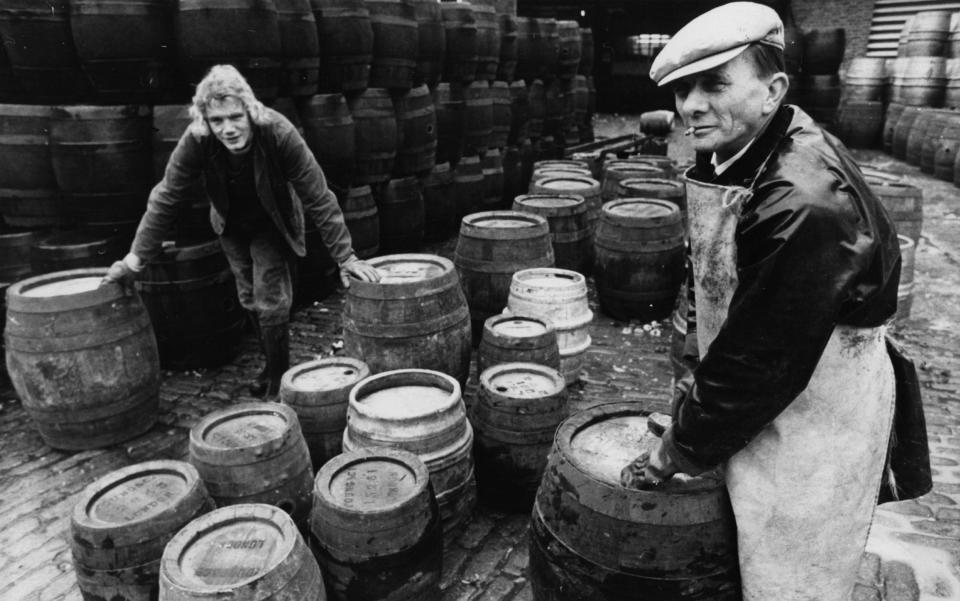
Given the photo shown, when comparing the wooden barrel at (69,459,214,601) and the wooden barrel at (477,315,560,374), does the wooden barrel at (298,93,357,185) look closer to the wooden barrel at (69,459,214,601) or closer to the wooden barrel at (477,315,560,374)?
the wooden barrel at (477,315,560,374)

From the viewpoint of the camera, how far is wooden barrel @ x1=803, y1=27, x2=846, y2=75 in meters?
16.2

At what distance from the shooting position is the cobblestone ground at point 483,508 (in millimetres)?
3088

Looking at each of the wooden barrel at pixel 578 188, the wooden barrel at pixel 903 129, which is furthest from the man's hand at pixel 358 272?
the wooden barrel at pixel 903 129

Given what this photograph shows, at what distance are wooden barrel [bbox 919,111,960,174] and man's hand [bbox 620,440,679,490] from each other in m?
12.9

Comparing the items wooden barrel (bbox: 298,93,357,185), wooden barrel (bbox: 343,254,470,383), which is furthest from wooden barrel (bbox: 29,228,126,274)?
wooden barrel (bbox: 343,254,470,383)

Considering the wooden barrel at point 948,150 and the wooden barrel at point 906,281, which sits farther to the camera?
the wooden barrel at point 948,150

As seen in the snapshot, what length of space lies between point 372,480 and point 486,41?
7337mm

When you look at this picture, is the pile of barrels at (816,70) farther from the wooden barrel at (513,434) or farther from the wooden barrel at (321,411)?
the wooden barrel at (321,411)

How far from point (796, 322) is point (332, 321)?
5.14 m

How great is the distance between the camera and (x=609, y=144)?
39.8 feet

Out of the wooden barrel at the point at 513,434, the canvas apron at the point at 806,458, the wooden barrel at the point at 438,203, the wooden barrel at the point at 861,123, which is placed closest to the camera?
the canvas apron at the point at 806,458

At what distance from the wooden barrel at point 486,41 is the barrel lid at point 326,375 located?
239 inches

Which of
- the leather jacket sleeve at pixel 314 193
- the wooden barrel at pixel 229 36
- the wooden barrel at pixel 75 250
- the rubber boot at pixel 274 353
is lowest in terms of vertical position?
the rubber boot at pixel 274 353

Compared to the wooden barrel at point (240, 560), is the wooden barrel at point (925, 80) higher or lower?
higher
